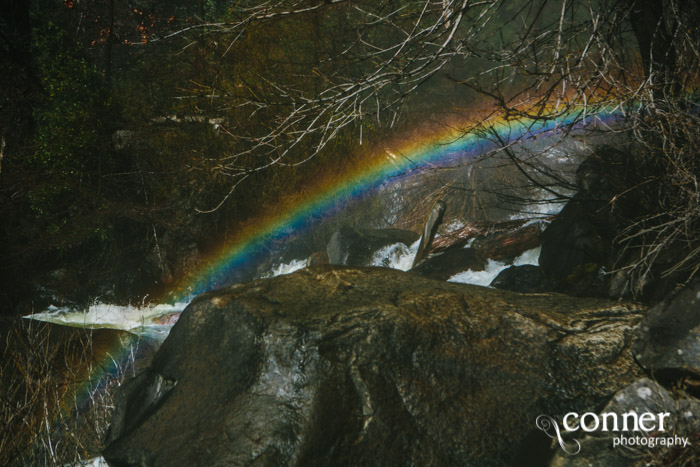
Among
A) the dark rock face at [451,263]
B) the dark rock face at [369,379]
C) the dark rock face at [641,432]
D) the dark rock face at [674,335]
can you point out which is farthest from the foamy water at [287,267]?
the dark rock face at [641,432]

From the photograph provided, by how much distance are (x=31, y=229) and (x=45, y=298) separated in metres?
1.58

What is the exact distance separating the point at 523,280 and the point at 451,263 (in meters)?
1.64

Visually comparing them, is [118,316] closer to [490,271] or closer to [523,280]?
[490,271]

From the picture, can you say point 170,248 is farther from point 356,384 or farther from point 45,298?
point 356,384

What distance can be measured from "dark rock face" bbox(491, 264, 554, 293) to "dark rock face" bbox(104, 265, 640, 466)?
3279 mm

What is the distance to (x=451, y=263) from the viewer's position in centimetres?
941

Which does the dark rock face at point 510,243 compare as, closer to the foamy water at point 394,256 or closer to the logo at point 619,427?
the foamy water at point 394,256

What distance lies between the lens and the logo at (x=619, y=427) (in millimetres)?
3156

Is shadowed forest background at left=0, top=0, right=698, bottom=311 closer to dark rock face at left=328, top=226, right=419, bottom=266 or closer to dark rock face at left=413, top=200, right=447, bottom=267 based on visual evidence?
dark rock face at left=328, top=226, right=419, bottom=266

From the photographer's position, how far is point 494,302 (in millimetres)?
4352

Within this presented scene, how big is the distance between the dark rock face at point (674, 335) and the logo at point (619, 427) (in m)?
0.41

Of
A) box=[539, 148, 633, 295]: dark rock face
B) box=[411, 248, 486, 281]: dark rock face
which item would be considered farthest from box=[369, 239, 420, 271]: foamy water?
box=[539, 148, 633, 295]: dark rock face

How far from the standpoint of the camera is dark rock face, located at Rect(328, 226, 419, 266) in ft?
36.1

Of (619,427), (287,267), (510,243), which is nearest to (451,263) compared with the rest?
(510,243)
